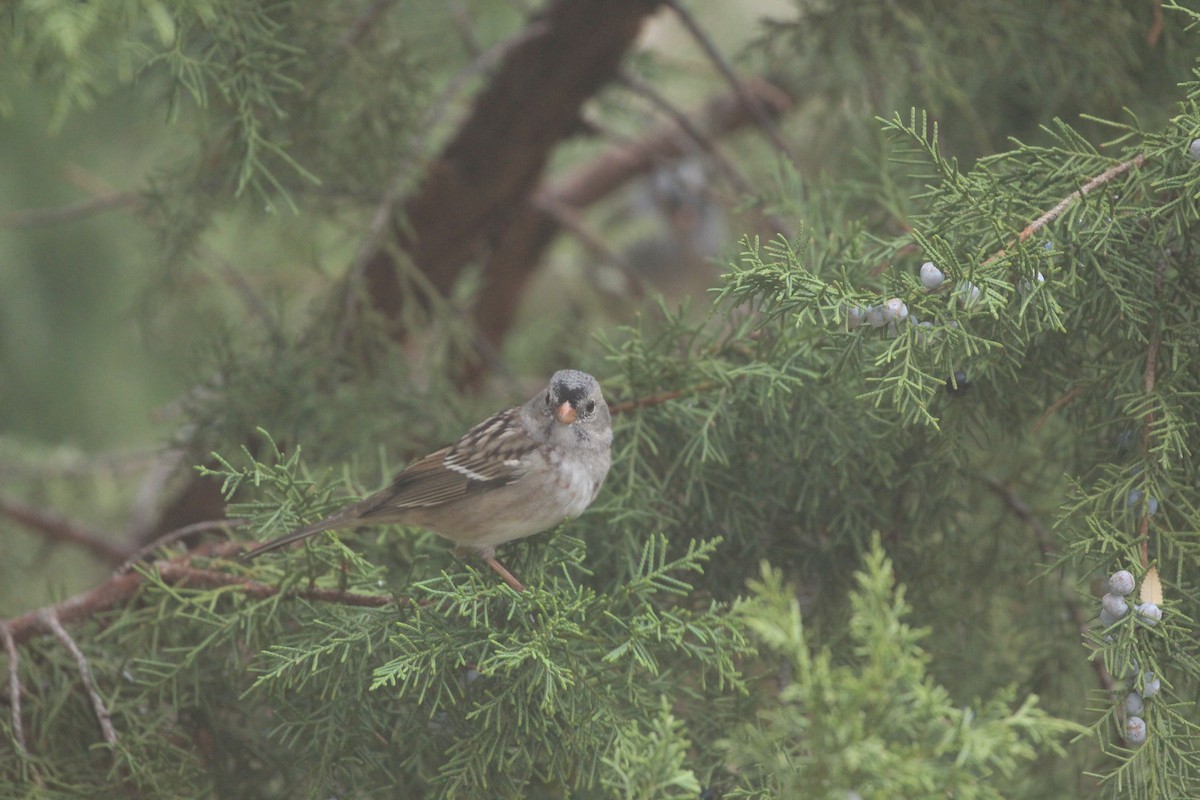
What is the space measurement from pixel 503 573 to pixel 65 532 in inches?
92.4

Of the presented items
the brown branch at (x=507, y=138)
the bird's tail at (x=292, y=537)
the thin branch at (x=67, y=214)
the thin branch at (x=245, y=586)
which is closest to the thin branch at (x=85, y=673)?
the thin branch at (x=245, y=586)

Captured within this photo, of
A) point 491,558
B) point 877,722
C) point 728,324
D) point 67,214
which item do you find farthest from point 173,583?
point 67,214

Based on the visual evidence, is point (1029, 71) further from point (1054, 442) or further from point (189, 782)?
point (189, 782)

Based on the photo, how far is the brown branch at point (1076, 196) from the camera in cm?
178

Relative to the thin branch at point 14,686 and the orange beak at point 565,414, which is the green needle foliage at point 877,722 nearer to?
the orange beak at point 565,414

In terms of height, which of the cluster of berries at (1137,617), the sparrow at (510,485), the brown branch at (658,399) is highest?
the sparrow at (510,485)

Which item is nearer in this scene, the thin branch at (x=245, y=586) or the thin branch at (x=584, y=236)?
the thin branch at (x=245, y=586)

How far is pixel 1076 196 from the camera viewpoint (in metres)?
1.83

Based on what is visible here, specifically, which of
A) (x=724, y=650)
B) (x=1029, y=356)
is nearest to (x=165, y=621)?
(x=724, y=650)

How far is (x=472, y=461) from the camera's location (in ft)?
8.53

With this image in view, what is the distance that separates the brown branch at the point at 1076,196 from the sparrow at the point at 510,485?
36.9 inches

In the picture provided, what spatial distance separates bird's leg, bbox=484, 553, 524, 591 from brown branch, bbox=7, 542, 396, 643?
0.75 ft

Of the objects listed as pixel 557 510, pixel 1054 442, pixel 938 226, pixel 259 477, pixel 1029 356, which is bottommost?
pixel 1054 442

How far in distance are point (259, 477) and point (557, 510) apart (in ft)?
2.18
